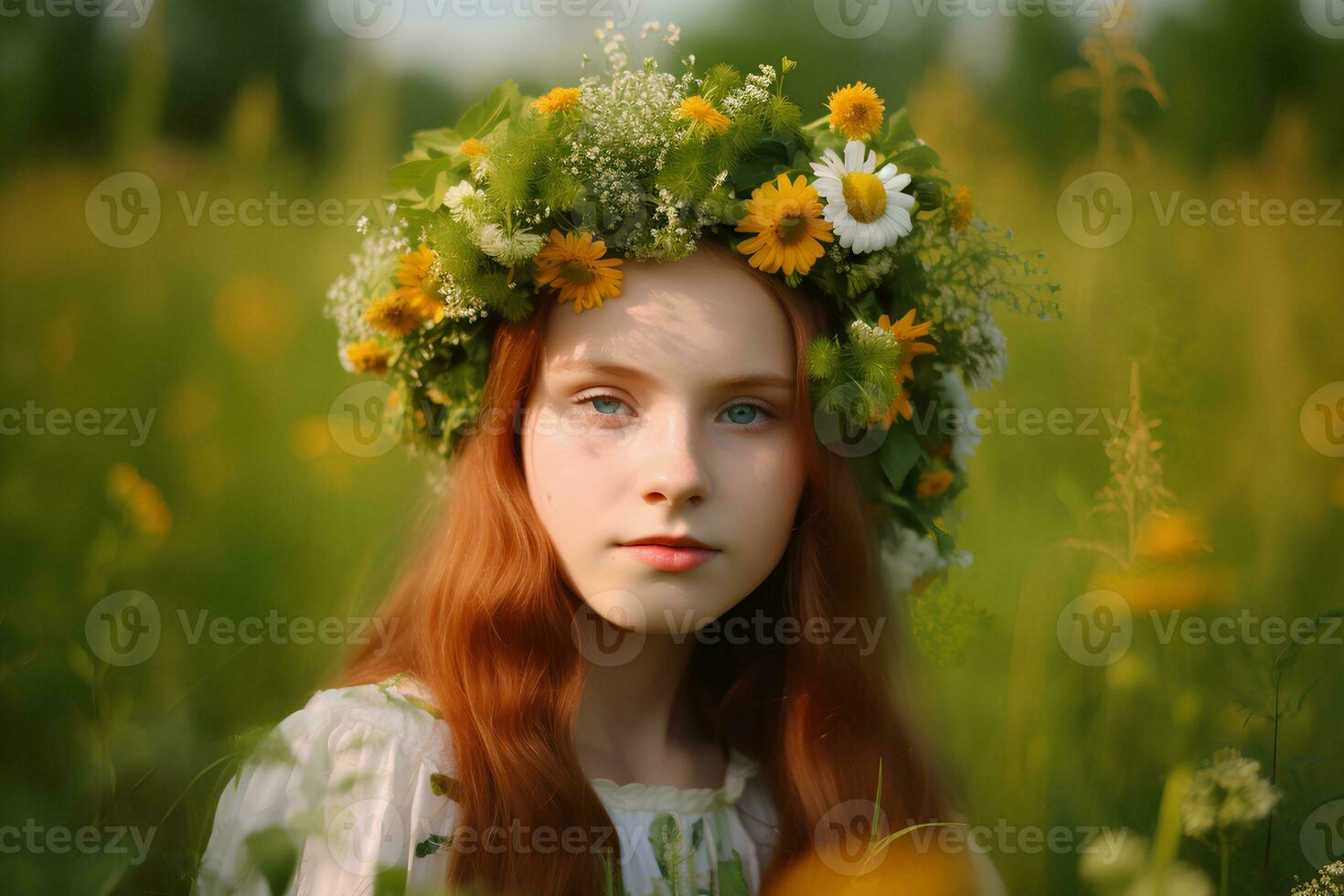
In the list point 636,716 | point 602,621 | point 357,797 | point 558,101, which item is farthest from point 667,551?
point 558,101

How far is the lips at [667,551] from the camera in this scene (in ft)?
4.52

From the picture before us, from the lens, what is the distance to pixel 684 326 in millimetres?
1385

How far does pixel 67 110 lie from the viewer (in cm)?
185

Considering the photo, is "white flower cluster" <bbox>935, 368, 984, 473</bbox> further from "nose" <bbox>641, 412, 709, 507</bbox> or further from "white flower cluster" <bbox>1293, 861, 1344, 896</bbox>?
"white flower cluster" <bbox>1293, 861, 1344, 896</bbox>

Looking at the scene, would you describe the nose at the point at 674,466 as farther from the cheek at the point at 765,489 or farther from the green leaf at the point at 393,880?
the green leaf at the point at 393,880

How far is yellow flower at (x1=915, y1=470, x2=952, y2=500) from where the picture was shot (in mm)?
1693

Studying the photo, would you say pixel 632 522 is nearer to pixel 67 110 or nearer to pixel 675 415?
pixel 675 415

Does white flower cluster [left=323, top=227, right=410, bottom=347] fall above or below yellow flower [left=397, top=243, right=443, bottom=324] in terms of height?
above

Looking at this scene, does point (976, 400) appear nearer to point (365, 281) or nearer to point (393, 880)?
point (365, 281)

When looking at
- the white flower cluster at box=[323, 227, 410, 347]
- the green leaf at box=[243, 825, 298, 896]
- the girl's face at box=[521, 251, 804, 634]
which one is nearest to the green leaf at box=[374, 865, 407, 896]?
the green leaf at box=[243, 825, 298, 896]

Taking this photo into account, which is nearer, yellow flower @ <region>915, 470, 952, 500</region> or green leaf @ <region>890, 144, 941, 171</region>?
green leaf @ <region>890, 144, 941, 171</region>

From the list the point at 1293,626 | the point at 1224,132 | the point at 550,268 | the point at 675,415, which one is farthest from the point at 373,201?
the point at 1293,626

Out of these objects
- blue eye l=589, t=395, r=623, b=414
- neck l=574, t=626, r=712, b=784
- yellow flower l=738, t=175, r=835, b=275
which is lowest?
neck l=574, t=626, r=712, b=784

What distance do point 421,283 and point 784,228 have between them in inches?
19.2
